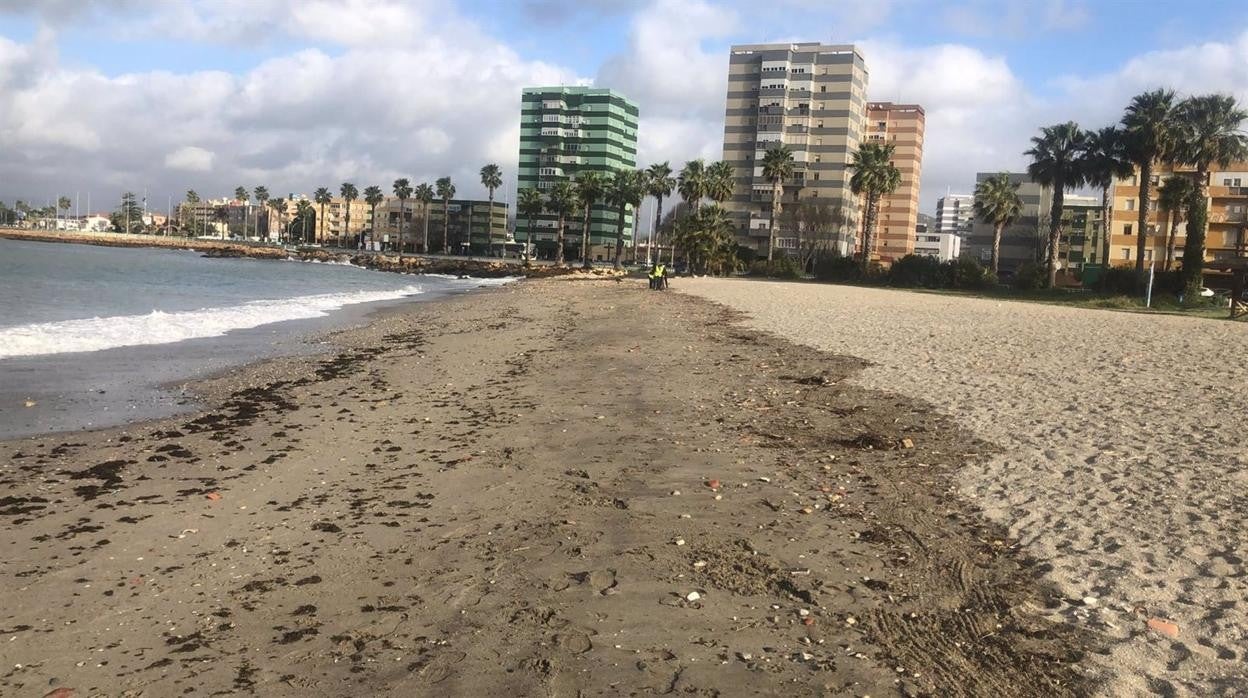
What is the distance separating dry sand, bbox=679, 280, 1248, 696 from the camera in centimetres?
481

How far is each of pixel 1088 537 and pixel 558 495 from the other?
14.0 feet

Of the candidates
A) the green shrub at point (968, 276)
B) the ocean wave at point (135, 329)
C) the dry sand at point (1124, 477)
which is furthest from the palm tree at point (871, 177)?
the dry sand at point (1124, 477)

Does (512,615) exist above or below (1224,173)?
below

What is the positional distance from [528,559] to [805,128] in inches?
4917

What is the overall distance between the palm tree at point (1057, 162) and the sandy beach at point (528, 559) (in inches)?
2302

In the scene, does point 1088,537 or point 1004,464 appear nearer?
point 1088,537

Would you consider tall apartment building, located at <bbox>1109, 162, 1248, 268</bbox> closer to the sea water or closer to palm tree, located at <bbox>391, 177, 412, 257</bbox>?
the sea water

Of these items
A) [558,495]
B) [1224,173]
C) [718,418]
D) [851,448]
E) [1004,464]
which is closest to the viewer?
[558,495]

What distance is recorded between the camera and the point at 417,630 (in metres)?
4.98

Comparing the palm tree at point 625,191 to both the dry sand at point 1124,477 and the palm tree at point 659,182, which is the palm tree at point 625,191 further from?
the dry sand at point 1124,477

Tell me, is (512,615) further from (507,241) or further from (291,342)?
(507,241)

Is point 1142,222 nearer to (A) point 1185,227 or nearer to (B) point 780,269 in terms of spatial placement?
(B) point 780,269

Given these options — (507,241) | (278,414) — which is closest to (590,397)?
(278,414)

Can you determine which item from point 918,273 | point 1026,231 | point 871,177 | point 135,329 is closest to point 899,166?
point 1026,231
